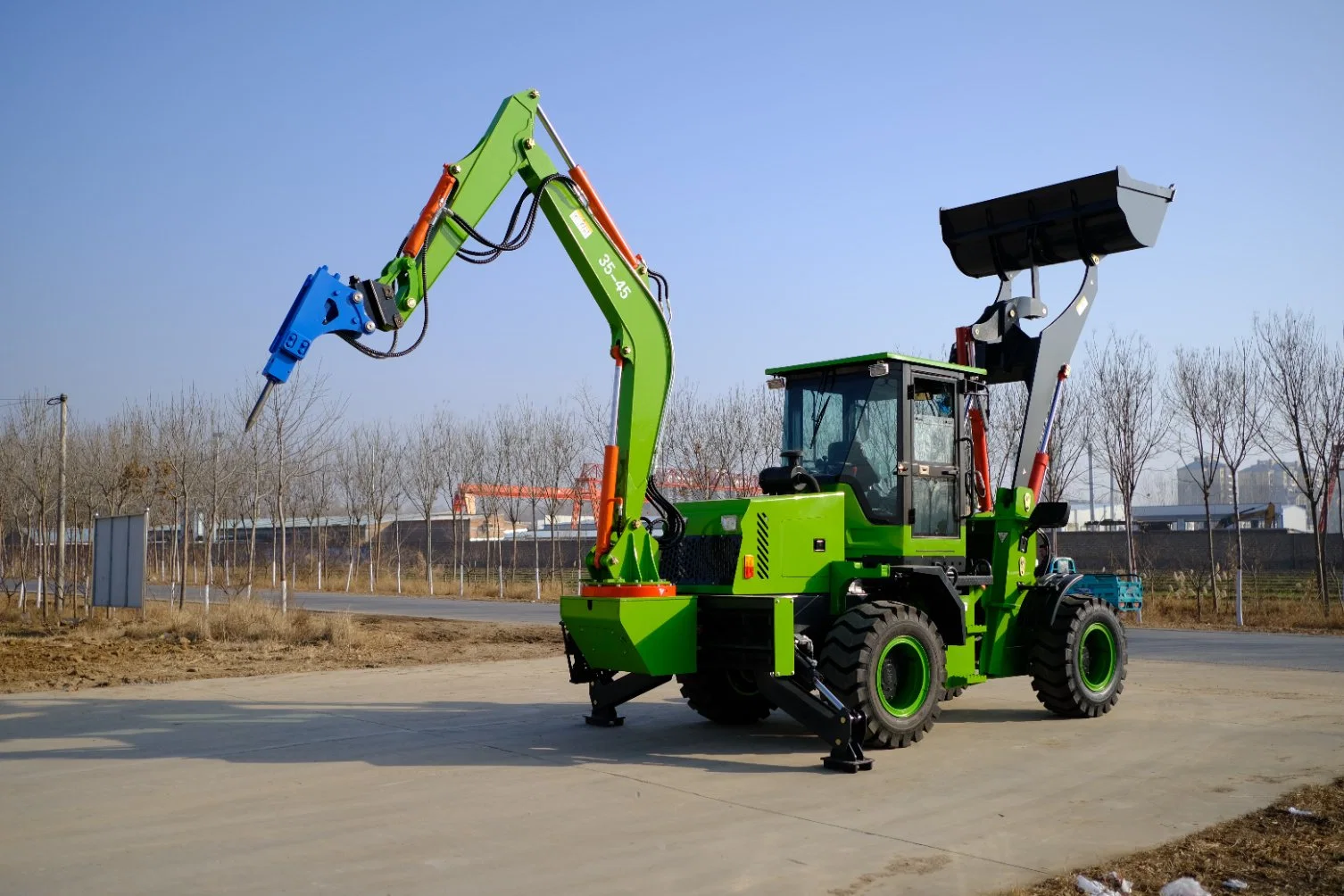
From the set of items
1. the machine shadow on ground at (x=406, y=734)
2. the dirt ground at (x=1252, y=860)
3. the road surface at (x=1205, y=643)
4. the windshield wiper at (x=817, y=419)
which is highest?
the windshield wiper at (x=817, y=419)

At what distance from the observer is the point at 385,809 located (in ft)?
23.3

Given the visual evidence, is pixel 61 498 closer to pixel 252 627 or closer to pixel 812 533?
pixel 252 627

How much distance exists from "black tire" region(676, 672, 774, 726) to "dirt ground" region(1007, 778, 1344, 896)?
478cm

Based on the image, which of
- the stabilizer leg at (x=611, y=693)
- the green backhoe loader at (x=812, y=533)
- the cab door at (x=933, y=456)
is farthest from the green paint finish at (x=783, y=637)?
the stabilizer leg at (x=611, y=693)

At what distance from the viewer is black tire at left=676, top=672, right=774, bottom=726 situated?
10609mm

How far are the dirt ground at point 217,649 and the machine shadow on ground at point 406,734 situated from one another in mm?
2589

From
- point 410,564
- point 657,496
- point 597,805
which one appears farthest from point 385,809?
point 410,564

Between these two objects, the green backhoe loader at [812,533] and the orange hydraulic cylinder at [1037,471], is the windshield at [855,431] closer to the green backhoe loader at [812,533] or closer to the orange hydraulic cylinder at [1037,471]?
the green backhoe loader at [812,533]

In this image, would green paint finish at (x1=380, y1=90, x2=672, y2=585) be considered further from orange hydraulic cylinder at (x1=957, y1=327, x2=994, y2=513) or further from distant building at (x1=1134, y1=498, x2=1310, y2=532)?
distant building at (x1=1134, y1=498, x2=1310, y2=532)

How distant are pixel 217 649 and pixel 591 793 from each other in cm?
1207

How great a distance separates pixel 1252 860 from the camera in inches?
225

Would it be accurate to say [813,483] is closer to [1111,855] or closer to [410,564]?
[1111,855]

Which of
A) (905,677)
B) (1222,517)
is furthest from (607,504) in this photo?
(1222,517)

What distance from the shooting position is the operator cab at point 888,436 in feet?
31.6
